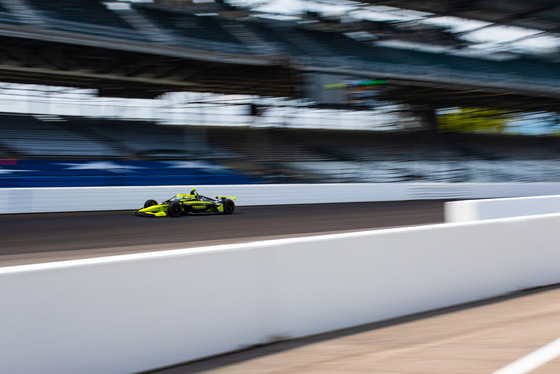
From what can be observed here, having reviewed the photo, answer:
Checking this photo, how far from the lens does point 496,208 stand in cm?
1038

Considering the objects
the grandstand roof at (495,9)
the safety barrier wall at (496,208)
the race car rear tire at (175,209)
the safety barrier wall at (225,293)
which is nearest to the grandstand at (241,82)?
the grandstand roof at (495,9)

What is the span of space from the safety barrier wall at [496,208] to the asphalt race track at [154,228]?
138cm

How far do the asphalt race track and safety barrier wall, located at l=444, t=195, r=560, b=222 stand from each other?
1384 mm

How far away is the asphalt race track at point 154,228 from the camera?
8.16m

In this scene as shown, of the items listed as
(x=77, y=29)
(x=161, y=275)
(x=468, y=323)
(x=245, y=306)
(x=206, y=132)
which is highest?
(x=77, y=29)

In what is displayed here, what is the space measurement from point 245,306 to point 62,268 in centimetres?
125

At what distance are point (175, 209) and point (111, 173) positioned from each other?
6.98 metres

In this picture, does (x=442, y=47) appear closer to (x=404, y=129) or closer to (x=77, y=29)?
(x=404, y=129)

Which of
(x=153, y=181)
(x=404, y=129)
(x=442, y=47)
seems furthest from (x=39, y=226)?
(x=442, y=47)

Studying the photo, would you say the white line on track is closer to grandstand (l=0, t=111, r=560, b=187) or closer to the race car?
the race car

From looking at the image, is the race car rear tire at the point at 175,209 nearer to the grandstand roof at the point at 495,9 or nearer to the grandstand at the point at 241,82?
the grandstand at the point at 241,82

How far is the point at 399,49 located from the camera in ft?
90.4

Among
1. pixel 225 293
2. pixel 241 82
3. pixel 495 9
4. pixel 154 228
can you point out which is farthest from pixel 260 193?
pixel 495 9

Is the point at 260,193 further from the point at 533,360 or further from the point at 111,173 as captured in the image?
the point at 533,360
